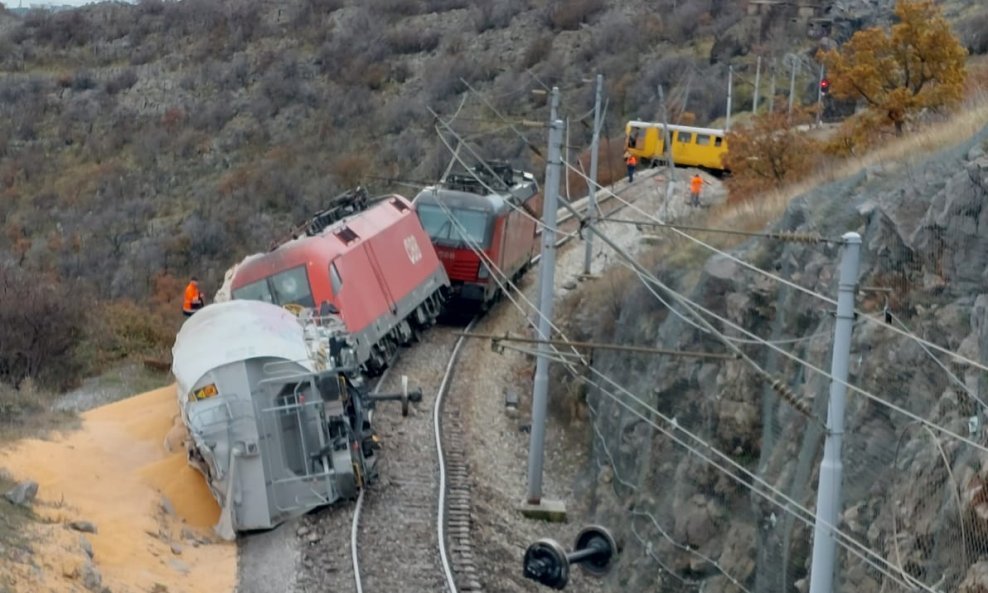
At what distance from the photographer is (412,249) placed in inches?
1036

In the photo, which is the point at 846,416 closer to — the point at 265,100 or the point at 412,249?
the point at 412,249

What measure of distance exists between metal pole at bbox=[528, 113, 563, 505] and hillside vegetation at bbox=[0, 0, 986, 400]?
14.6 metres

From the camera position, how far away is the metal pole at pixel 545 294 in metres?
17.4

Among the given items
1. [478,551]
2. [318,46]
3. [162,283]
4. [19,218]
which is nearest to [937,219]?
[478,551]

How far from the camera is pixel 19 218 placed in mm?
57312

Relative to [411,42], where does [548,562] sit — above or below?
above

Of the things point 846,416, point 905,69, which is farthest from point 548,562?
point 905,69

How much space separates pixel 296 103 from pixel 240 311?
5692 centimetres

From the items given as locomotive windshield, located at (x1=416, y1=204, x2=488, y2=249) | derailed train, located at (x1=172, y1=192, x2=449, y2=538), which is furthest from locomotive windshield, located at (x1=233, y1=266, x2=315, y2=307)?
locomotive windshield, located at (x1=416, y1=204, x2=488, y2=249)

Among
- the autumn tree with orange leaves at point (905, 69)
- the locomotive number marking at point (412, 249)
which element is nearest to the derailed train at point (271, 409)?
the locomotive number marking at point (412, 249)

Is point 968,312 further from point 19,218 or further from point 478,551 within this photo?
point 19,218

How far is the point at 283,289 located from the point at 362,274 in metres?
1.70

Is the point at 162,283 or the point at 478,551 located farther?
the point at 162,283

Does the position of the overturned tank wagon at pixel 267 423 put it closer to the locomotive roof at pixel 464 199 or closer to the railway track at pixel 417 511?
the railway track at pixel 417 511
